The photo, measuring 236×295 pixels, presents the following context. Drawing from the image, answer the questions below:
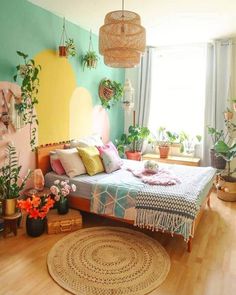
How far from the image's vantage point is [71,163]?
10.6 ft

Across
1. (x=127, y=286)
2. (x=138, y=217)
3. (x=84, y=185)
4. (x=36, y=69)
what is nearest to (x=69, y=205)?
(x=84, y=185)

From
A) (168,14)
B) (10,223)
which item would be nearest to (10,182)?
(10,223)

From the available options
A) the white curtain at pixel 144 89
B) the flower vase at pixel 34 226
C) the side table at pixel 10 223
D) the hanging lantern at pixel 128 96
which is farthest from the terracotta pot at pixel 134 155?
the side table at pixel 10 223

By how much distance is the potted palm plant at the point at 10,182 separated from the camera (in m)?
2.67

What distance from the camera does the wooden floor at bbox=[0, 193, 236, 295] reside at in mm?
1991

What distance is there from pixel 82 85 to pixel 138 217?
225 cm

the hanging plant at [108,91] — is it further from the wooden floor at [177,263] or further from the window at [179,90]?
the wooden floor at [177,263]

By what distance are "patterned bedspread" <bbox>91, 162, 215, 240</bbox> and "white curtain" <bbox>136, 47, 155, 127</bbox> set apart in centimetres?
217

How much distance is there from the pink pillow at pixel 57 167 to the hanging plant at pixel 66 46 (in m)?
1.37

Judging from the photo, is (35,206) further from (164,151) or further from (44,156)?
(164,151)

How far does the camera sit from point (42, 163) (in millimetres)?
3303

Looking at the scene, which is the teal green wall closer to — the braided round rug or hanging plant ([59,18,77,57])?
hanging plant ([59,18,77,57])

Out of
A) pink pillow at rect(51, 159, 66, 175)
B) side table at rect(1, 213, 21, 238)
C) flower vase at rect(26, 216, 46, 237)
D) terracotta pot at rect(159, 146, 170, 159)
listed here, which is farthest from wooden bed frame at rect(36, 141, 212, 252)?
terracotta pot at rect(159, 146, 170, 159)

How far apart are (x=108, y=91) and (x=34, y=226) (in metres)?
2.57
